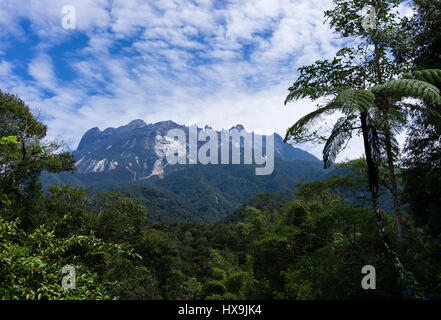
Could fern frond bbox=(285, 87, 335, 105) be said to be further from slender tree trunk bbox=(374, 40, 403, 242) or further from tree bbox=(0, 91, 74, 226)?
tree bbox=(0, 91, 74, 226)

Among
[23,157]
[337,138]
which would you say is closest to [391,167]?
[337,138]

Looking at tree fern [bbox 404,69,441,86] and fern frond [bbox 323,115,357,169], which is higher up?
tree fern [bbox 404,69,441,86]

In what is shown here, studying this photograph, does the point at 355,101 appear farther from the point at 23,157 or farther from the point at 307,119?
the point at 23,157

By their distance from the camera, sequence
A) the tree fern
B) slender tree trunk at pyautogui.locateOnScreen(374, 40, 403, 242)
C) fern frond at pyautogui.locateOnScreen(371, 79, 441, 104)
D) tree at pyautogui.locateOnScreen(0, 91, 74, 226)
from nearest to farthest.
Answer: fern frond at pyautogui.locateOnScreen(371, 79, 441, 104) → the tree fern → slender tree trunk at pyautogui.locateOnScreen(374, 40, 403, 242) → tree at pyautogui.locateOnScreen(0, 91, 74, 226)

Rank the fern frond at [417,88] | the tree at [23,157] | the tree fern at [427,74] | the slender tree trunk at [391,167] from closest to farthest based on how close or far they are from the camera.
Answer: the fern frond at [417,88]
the tree fern at [427,74]
the slender tree trunk at [391,167]
the tree at [23,157]

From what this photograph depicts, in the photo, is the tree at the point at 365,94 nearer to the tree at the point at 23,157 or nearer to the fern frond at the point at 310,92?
the fern frond at the point at 310,92

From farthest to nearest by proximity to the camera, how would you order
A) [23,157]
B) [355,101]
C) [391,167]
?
[23,157]
[391,167]
[355,101]

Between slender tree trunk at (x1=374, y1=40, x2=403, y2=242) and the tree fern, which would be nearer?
the tree fern

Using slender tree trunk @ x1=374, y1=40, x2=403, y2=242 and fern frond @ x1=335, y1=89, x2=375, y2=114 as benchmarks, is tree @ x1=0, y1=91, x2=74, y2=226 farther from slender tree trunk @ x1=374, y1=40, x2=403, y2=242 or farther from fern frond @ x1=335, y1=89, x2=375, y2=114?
slender tree trunk @ x1=374, y1=40, x2=403, y2=242

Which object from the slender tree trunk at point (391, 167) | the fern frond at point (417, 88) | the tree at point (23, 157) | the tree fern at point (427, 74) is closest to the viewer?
the fern frond at point (417, 88)

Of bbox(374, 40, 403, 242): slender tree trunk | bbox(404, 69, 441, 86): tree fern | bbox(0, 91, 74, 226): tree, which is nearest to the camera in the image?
bbox(404, 69, 441, 86): tree fern

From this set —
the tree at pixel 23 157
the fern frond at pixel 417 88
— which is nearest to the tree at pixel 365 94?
the fern frond at pixel 417 88

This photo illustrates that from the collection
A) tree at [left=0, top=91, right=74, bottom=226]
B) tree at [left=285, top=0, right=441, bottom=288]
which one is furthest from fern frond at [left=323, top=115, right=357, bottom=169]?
tree at [left=0, top=91, right=74, bottom=226]

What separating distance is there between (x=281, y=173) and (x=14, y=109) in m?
154
